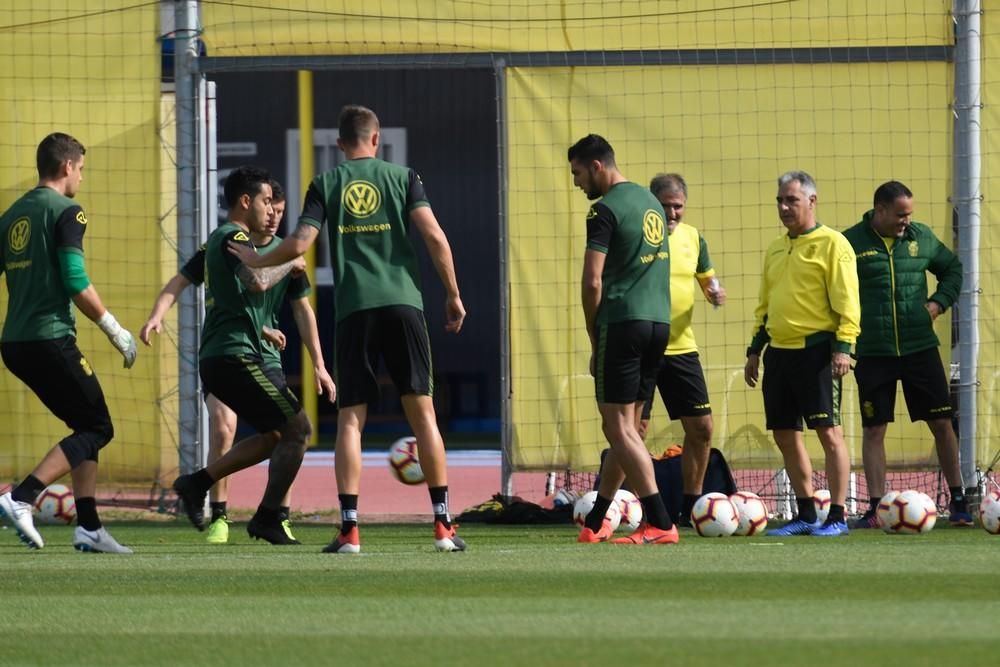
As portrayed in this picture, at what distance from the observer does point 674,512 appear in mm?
10852

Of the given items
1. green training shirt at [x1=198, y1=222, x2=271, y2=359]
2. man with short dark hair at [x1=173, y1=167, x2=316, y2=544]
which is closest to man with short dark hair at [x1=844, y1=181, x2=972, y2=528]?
man with short dark hair at [x1=173, y1=167, x2=316, y2=544]

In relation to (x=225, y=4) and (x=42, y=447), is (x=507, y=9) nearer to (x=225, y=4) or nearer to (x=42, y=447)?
(x=225, y=4)

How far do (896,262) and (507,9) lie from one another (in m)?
3.36

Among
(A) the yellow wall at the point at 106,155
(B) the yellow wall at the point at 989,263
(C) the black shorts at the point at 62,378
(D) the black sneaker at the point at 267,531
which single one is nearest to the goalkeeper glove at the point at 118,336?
(C) the black shorts at the point at 62,378

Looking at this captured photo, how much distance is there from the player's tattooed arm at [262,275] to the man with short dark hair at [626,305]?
1.59 m

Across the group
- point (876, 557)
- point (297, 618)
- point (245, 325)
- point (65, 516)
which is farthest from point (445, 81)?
point (297, 618)

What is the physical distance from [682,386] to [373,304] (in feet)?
9.30

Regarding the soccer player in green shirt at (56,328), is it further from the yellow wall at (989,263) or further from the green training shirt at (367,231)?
the yellow wall at (989,263)

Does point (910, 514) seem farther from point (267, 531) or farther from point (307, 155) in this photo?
point (307, 155)

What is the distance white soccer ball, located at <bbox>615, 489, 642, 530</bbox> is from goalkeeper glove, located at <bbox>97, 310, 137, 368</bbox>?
2.95 meters

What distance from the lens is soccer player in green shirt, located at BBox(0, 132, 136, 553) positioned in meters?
8.65

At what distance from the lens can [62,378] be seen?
8.73 metres

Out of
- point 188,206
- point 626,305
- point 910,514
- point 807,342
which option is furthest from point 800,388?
point 188,206

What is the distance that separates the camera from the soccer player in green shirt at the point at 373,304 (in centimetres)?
822
